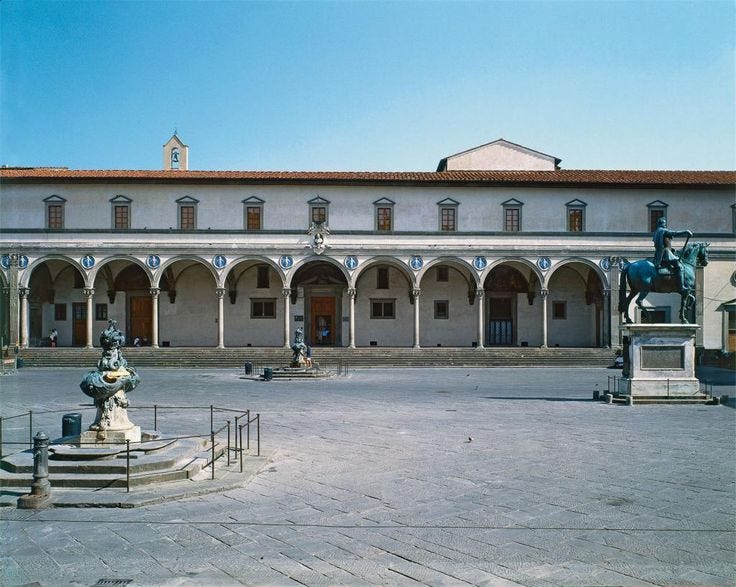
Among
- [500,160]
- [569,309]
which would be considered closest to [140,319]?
[500,160]

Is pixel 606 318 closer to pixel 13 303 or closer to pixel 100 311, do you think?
pixel 100 311

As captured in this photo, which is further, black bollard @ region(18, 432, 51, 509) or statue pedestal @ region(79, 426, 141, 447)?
statue pedestal @ region(79, 426, 141, 447)

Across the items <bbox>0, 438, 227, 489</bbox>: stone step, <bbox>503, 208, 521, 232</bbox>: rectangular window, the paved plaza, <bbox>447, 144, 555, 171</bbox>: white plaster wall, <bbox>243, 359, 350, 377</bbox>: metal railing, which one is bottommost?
<bbox>243, 359, 350, 377</bbox>: metal railing

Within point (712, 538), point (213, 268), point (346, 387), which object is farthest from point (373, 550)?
point (213, 268)

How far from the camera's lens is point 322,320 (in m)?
36.3

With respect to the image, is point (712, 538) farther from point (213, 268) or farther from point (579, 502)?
point (213, 268)

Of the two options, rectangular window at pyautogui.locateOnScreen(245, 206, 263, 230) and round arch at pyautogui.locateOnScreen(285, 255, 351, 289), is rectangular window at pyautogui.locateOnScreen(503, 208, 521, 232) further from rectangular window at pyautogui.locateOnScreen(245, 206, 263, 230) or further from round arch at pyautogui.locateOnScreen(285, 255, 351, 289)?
rectangular window at pyautogui.locateOnScreen(245, 206, 263, 230)

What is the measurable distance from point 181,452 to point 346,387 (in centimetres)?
1177

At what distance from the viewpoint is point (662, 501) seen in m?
7.46

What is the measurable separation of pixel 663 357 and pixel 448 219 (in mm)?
18406

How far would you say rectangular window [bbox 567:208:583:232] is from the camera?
33812mm

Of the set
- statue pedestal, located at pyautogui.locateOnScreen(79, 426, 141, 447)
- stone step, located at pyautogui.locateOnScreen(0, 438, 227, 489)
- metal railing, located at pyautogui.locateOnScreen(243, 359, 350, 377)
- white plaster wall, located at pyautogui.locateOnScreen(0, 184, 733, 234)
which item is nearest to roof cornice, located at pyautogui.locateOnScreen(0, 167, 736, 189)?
white plaster wall, located at pyautogui.locateOnScreen(0, 184, 733, 234)

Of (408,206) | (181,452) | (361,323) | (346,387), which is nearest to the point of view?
(181,452)

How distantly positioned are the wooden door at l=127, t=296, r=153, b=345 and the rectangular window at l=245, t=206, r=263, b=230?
296 inches
